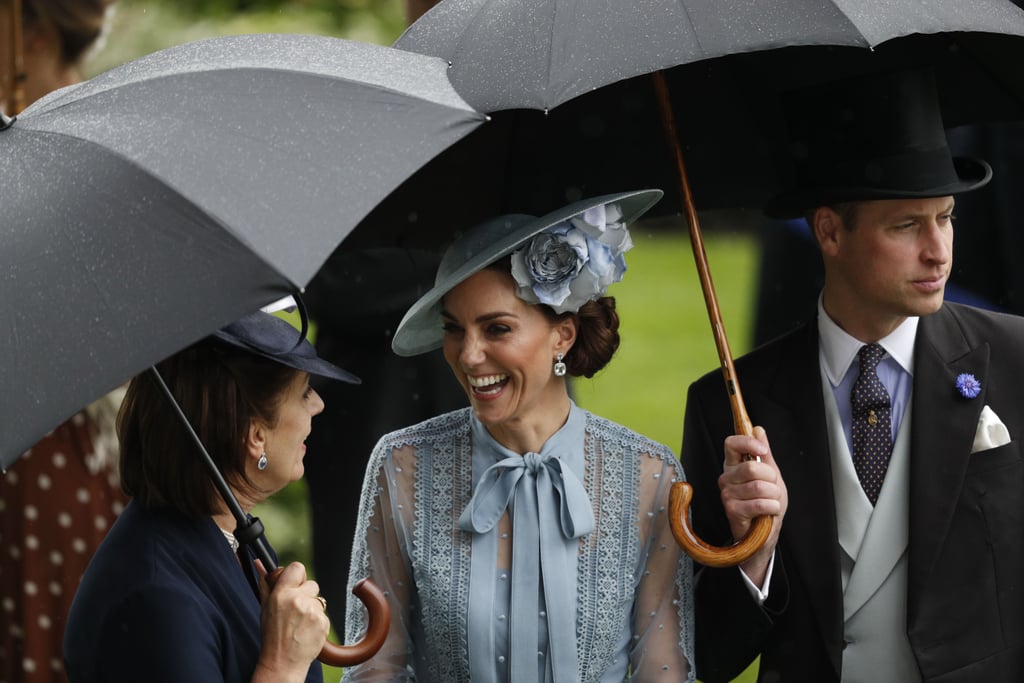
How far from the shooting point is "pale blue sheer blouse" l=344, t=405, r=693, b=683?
2896 mm

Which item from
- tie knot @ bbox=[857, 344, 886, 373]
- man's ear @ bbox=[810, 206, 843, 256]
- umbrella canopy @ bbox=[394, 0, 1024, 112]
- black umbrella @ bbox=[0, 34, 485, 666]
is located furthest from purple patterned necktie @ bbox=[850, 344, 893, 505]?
black umbrella @ bbox=[0, 34, 485, 666]

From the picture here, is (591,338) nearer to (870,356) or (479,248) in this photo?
(479,248)

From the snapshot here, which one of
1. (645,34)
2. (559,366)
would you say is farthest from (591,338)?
(645,34)

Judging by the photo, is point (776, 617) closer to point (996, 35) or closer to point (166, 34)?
point (996, 35)

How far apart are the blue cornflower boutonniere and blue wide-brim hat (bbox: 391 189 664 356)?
0.78 metres

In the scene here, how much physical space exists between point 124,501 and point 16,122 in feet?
7.65

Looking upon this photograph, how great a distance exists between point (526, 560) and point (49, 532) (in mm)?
2023

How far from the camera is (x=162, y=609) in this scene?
2.31 m

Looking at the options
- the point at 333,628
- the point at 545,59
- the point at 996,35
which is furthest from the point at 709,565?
the point at 333,628

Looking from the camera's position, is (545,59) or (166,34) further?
(166,34)

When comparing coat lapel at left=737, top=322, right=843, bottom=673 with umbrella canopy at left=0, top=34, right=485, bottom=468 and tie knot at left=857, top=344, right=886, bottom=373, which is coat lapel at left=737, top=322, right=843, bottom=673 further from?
umbrella canopy at left=0, top=34, right=485, bottom=468

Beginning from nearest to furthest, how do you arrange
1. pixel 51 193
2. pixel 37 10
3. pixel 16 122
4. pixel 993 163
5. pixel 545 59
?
pixel 51 193 < pixel 16 122 < pixel 545 59 < pixel 993 163 < pixel 37 10

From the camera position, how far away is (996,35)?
3045 mm

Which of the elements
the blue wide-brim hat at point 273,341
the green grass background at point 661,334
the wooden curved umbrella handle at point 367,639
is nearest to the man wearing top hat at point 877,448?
the wooden curved umbrella handle at point 367,639
